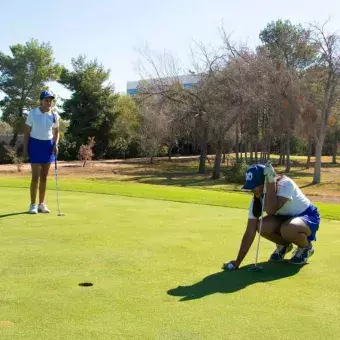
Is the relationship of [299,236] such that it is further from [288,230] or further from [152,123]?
[152,123]

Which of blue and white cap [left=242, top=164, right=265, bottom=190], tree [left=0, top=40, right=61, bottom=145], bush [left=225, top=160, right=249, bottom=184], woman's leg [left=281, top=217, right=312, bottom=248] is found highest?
tree [left=0, top=40, right=61, bottom=145]

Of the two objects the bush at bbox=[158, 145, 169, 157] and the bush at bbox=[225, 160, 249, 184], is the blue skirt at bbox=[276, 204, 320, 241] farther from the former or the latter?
the bush at bbox=[158, 145, 169, 157]

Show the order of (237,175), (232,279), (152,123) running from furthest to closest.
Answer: (152,123) → (237,175) → (232,279)

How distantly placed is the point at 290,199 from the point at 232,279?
1.17m

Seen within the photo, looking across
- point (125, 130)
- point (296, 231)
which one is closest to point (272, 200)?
point (296, 231)

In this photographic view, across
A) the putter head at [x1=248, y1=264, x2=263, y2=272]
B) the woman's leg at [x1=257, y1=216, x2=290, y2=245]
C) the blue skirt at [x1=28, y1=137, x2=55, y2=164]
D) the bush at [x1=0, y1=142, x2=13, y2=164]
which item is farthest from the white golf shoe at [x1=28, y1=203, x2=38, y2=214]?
the bush at [x1=0, y1=142, x2=13, y2=164]

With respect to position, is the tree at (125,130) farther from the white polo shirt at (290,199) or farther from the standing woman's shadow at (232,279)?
the standing woman's shadow at (232,279)

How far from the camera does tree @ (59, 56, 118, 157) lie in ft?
151

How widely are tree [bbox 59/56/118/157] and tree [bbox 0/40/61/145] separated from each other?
2.96 metres

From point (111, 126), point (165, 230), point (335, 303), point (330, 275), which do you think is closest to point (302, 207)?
point (330, 275)

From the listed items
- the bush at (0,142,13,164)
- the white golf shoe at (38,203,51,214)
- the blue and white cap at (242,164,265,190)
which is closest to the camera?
the blue and white cap at (242,164,265,190)

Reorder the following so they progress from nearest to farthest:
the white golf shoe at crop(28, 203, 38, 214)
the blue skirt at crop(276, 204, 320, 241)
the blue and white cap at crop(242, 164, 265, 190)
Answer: the blue and white cap at crop(242, 164, 265, 190) → the blue skirt at crop(276, 204, 320, 241) → the white golf shoe at crop(28, 203, 38, 214)

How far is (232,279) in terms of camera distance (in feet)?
14.8

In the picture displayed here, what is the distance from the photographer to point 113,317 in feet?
11.1
